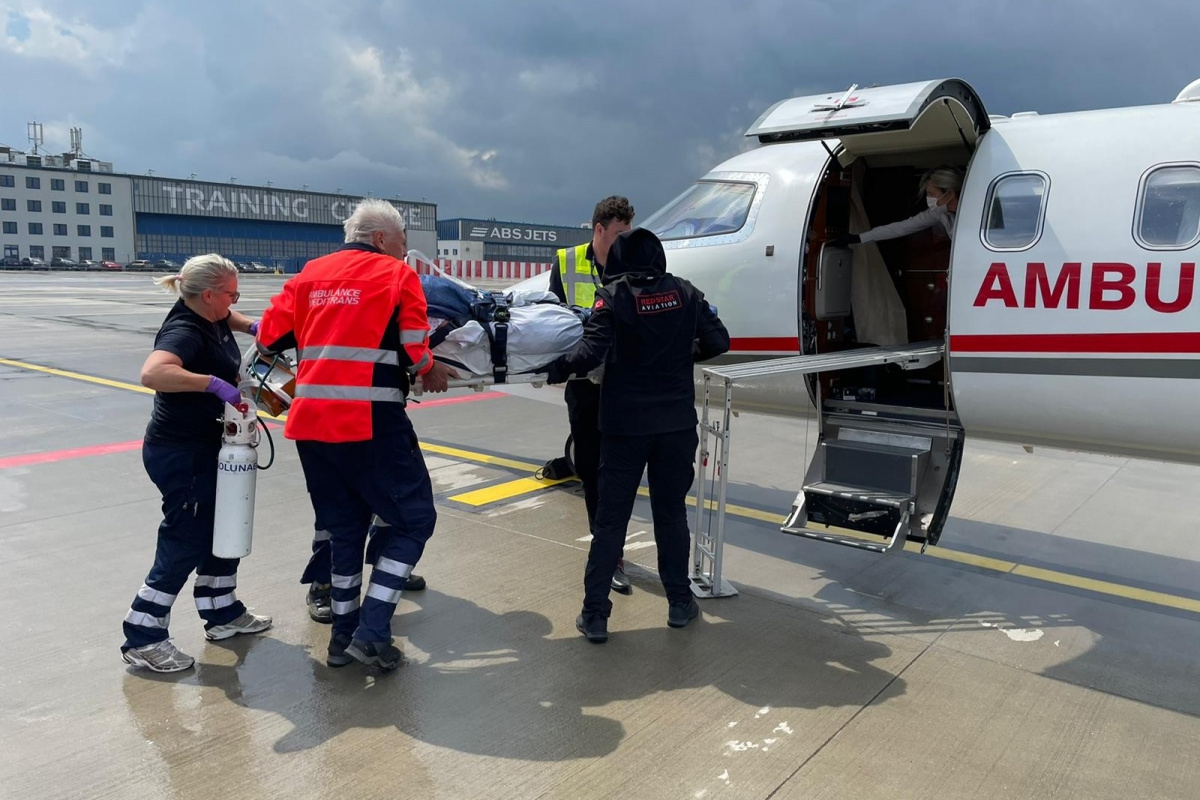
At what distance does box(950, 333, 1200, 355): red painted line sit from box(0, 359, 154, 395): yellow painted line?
1016 cm

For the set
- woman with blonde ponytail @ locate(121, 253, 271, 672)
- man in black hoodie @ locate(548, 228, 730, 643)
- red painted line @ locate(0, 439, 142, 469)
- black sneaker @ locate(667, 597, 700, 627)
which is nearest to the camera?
woman with blonde ponytail @ locate(121, 253, 271, 672)

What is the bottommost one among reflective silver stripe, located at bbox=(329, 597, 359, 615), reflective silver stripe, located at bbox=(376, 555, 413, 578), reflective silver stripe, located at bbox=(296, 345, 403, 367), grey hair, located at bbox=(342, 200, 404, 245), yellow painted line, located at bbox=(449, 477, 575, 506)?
yellow painted line, located at bbox=(449, 477, 575, 506)

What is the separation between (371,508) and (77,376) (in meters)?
Answer: 11.1

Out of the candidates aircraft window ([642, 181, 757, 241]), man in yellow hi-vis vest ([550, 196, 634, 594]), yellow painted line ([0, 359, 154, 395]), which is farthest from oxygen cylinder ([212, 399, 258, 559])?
yellow painted line ([0, 359, 154, 395])

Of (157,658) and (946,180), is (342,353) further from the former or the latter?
(946,180)

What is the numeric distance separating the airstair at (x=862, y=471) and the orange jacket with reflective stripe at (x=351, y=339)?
5.95 feet

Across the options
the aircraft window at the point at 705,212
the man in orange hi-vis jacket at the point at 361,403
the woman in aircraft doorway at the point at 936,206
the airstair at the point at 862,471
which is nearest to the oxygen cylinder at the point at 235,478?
the man in orange hi-vis jacket at the point at 361,403

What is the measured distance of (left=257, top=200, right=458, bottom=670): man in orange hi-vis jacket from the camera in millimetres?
4008

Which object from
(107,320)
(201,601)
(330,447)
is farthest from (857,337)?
(107,320)

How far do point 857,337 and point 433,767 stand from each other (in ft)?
14.9

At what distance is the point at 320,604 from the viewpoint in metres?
4.91

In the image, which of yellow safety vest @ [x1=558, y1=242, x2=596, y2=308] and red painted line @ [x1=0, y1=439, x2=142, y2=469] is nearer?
yellow safety vest @ [x1=558, y1=242, x2=596, y2=308]

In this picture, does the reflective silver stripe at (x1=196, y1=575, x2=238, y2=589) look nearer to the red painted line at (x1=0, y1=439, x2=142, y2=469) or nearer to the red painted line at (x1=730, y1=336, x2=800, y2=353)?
the red painted line at (x1=730, y1=336, x2=800, y2=353)

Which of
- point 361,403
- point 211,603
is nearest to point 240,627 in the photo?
point 211,603
